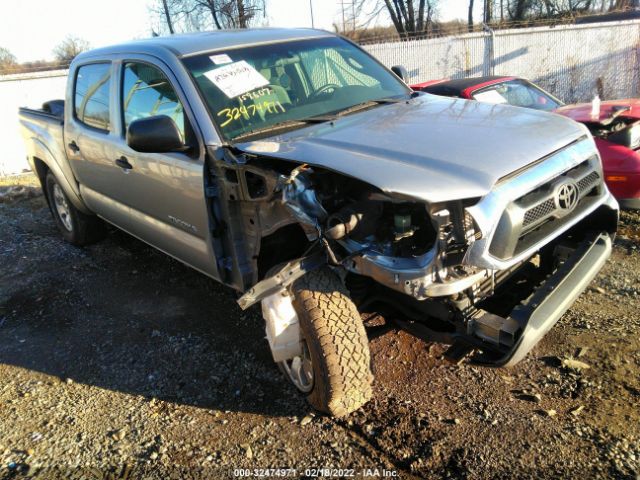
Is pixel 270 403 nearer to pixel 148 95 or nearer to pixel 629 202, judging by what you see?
pixel 148 95

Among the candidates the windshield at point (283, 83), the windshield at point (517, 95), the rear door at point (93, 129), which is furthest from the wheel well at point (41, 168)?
the windshield at point (517, 95)

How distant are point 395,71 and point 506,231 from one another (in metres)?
2.75

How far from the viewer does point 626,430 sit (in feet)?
8.32

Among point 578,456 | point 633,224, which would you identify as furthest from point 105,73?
point 633,224

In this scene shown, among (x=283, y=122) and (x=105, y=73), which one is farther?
(x=105, y=73)

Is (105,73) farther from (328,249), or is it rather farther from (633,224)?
(633,224)

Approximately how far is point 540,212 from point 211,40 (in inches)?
96.7

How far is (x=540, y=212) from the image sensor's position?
2.43 m

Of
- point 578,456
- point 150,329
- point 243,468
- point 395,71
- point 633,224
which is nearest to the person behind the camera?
point 578,456

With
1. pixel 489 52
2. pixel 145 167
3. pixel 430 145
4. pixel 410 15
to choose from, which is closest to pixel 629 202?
pixel 430 145

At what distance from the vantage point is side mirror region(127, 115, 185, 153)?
2.94m

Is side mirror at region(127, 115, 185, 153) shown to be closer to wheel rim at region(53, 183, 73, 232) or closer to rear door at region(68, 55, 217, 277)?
rear door at region(68, 55, 217, 277)

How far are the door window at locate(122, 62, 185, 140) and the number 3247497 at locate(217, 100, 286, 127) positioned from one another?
0.93 feet

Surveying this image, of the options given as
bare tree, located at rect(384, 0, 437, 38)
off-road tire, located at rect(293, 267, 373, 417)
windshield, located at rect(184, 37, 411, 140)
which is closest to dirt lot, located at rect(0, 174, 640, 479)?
off-road tire, located at rect(293, 267, 373, 417)
